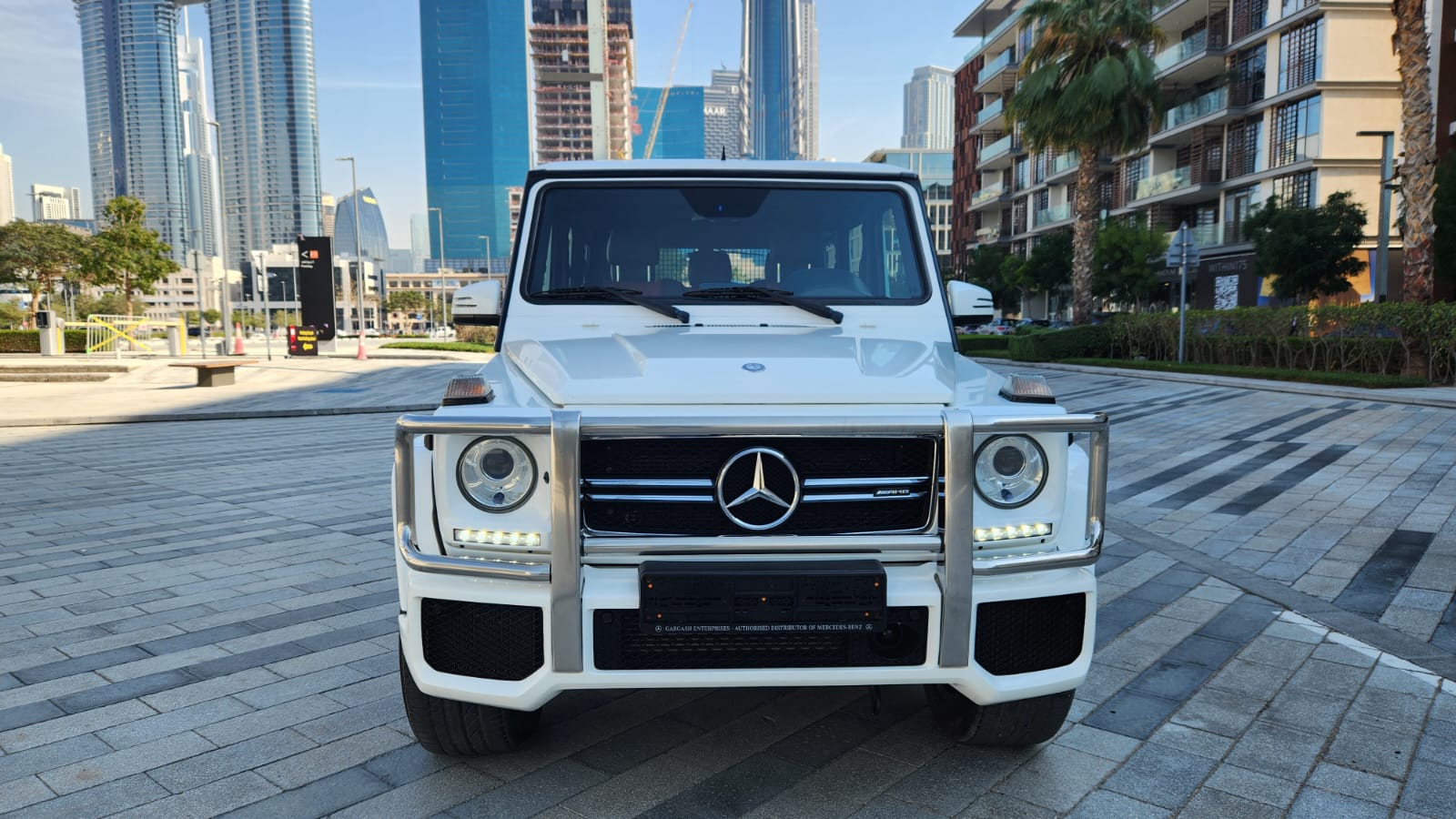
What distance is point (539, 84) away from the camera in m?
157

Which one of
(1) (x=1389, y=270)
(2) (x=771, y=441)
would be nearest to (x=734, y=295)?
(2) (x=771, y=441)

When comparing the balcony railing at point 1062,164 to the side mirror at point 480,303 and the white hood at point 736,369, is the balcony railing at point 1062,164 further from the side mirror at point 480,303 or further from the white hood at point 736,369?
the white hood at point 736,369

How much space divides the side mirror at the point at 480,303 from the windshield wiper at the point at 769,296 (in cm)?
91

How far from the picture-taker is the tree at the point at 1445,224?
2228 centimetres

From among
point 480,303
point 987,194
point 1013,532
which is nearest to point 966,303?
point 1013,532

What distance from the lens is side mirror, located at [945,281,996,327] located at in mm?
3877

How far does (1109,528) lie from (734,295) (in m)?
4.11

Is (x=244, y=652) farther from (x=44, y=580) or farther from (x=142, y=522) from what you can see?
(x=142, y=522)

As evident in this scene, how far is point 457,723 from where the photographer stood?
2.91 metres

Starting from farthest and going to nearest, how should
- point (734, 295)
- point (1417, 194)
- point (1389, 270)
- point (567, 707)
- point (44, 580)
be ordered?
point (1389, 270), point (1417, 194), point (44, 580), point (734, 295), point (567, 707)

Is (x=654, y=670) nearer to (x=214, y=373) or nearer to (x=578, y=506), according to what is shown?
(x=578, y=506)

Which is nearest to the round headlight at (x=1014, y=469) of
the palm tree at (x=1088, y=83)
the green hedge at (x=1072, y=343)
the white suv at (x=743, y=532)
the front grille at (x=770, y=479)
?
the white suv at (x=743, y=532)

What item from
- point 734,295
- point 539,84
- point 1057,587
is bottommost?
point 1057,587

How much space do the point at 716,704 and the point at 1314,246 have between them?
31134 mm
